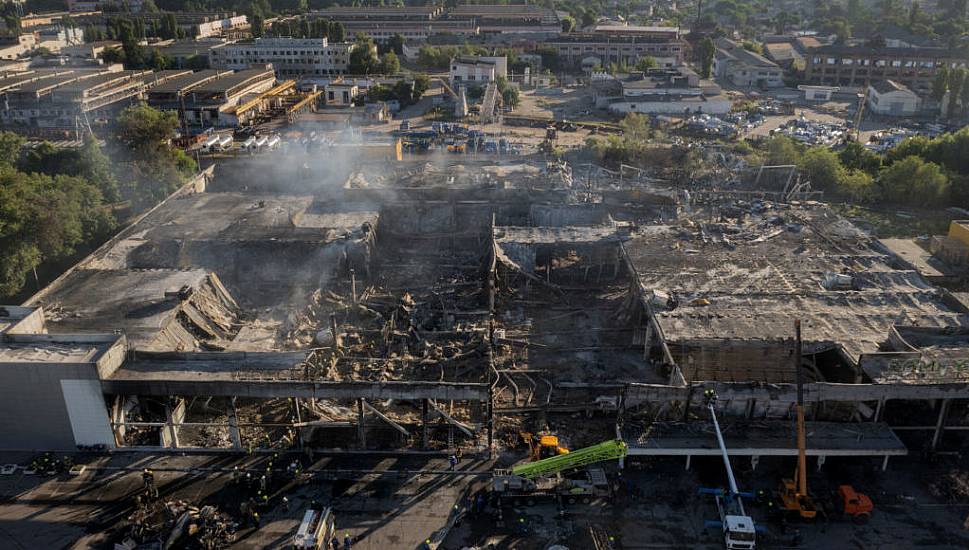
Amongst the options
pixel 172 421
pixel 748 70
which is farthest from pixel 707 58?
pixel 172 421

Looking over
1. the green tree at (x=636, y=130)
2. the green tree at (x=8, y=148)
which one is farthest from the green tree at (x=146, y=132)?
the green tree at (x=636, y=130)

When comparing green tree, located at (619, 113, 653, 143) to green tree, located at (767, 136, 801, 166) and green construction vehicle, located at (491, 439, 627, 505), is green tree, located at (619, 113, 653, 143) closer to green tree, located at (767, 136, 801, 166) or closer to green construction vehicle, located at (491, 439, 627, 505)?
green tree, located at (767, 136, 801, 166)

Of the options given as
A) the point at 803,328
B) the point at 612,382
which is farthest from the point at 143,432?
the point at 803,328

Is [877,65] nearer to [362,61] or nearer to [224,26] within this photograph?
[362,61]

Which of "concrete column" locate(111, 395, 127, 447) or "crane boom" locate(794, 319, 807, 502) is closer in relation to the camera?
"crane boom" locate(794, 319, 807, 502)

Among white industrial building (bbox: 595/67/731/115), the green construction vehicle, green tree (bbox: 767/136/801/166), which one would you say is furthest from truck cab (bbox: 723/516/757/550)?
white industrial building (bbox: 595/67/731/115)

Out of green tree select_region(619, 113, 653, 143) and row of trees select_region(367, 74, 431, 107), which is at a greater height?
row of trees select_region(367, 74, 431, 107)
